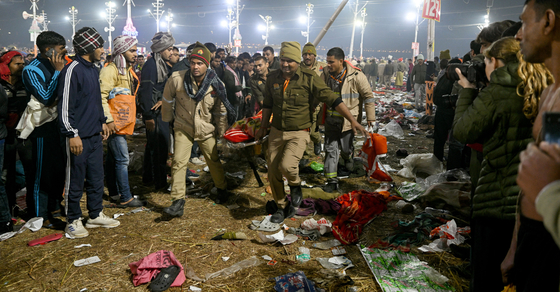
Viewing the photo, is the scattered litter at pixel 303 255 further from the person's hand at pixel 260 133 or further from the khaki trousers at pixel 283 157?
the person's hand at pixel 260 133

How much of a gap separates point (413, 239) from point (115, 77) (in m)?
4.30

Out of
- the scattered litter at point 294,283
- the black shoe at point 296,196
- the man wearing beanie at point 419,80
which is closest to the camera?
the scattered litter at point 294,283

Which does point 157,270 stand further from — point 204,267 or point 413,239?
point 413,239

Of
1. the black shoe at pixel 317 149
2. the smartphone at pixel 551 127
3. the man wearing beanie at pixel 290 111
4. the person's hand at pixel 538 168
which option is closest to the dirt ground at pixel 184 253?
the man wearing beanie at pixel 290 111

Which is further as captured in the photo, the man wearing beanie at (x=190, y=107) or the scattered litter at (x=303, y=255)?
the man wearing beanie at (x=190, y=107)

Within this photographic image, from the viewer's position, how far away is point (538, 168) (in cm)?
108

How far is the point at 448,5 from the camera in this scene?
86125 millimetres

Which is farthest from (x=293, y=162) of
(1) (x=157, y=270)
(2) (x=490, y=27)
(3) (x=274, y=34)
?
(3) (x=274, y=34)

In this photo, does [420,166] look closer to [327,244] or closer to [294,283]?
[327,244]

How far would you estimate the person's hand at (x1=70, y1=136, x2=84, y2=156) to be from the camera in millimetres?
3973

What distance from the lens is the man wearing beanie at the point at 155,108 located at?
18.4 feet

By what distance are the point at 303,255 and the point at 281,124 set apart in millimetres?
1638

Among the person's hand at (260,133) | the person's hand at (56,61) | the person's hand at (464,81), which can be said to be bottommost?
the person's hand at (260,133)

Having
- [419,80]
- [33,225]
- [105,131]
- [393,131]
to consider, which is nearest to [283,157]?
[105,131]
